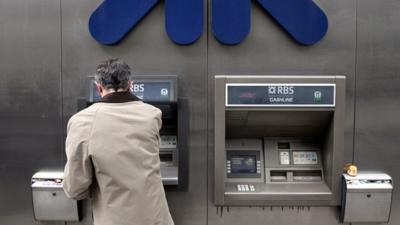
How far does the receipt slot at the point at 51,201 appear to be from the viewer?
3.18 metres

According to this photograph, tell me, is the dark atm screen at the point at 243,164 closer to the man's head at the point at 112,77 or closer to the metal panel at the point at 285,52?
the metal panel at the point at 285,52

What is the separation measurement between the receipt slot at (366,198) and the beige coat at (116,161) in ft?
5.11

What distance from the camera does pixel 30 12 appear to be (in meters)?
3.23

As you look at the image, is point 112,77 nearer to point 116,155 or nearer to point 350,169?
point 116,155

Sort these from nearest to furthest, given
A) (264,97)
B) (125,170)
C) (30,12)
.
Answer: (125,170), (264,97), (30,12)

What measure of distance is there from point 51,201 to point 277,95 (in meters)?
1.85

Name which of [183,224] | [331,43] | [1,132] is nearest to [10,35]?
[1,132]

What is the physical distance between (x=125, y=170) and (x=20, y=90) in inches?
61.3

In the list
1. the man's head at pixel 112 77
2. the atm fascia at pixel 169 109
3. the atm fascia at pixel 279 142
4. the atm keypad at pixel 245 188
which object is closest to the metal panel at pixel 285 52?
the atm fascia at pixel 279 142

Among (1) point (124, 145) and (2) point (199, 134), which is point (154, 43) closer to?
(2) point (199, 134)

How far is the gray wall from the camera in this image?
314 centimetres

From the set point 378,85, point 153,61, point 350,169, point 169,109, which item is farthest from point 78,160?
point 378,85

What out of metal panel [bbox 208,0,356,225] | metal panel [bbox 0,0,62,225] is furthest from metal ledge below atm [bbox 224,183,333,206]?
metal panel [bbox 0,0,62,225]

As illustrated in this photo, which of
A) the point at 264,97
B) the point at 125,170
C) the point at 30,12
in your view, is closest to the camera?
the point at 125,170
